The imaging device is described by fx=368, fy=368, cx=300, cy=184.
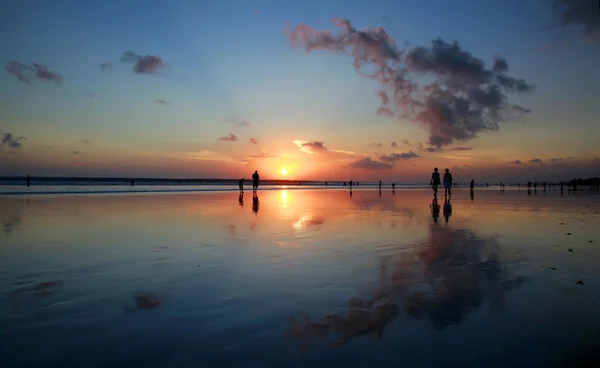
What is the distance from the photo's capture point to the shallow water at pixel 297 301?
3.96 metres

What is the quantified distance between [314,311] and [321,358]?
52.6 inches

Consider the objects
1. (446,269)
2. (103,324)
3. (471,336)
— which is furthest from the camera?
(446,269)

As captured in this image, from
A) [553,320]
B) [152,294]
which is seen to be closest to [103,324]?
[152,294]

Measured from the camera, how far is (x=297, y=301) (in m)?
5.61

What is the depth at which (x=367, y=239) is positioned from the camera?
37.4 ft

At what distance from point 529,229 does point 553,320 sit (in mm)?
10467

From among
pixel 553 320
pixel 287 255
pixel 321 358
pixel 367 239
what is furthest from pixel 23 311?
pixel 367 239

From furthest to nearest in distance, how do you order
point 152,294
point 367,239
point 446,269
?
point 367,239 < point 446,269 < point 152,294

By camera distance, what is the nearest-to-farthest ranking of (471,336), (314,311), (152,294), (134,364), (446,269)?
(134,364) → (471,336) → (314,311) → (152,294) → (446,269)

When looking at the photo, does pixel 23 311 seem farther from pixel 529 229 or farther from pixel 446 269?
pixel 529 229

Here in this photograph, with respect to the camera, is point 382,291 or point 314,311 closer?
point 314,311

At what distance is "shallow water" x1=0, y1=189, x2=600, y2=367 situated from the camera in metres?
3.96

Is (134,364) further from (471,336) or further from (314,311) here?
(471,336)

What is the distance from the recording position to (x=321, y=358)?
3.85m
